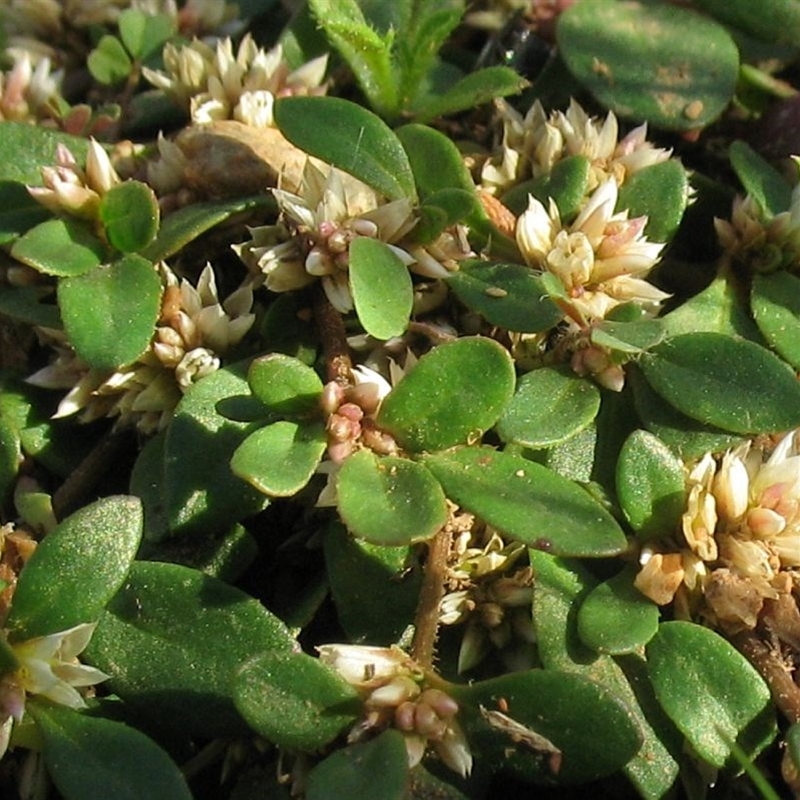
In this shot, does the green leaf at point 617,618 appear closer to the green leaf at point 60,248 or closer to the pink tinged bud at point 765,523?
the pink tinged bud at point 765,523

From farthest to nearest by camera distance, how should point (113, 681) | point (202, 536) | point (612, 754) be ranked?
1. point (202, 536)
2. point (113, 681)
3. point (612, 754)

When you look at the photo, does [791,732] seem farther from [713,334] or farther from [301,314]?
[301,314]

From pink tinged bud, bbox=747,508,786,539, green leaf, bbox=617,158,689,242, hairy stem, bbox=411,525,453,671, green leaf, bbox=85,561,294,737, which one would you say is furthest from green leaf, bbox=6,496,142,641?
green leaf, bbox=617,158,689,242

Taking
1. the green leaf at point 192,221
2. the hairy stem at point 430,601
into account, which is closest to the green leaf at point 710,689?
the hairy stem at point 430,601

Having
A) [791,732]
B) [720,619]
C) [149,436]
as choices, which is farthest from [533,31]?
[791,732]

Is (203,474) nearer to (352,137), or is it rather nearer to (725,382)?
(352,137)

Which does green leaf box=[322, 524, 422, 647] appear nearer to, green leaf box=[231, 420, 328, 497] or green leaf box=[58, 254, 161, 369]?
green leaf box=[231, 420, 328, 497]
